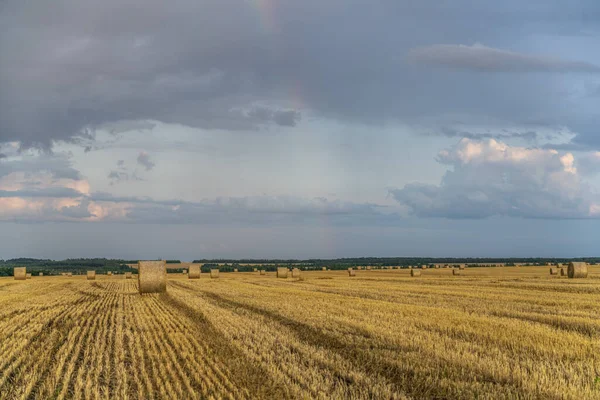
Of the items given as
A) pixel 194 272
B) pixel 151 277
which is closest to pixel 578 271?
pixel 151 277

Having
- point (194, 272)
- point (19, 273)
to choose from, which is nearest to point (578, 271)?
point (194, 272)

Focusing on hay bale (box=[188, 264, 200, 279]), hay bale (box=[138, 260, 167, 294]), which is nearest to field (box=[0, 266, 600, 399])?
hay bale (box=[138, 260, 167, 294])

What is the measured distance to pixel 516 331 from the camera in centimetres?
1238

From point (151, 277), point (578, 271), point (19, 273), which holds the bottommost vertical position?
point (19, 273)

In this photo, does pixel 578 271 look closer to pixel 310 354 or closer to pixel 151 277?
pixel 151 277

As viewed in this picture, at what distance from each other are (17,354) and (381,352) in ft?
24.0

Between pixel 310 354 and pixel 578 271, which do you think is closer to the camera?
pixel 310 354

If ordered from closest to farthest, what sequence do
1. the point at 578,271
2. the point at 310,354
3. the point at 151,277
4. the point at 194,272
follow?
the point at 310,354 < the point at 151,277 < the point at 578,271 < the point at 194,272

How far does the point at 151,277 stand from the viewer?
100 feet

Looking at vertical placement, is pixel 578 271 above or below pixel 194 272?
above

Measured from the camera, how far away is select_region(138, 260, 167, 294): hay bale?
99.4ft

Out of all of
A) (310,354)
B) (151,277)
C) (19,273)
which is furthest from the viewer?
(19,273)

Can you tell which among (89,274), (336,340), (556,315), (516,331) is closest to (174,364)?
(336,340)

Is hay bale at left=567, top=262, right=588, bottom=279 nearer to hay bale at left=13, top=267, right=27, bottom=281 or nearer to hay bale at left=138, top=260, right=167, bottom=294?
hay bale at left=138, top=260, right=167, bottom=294
